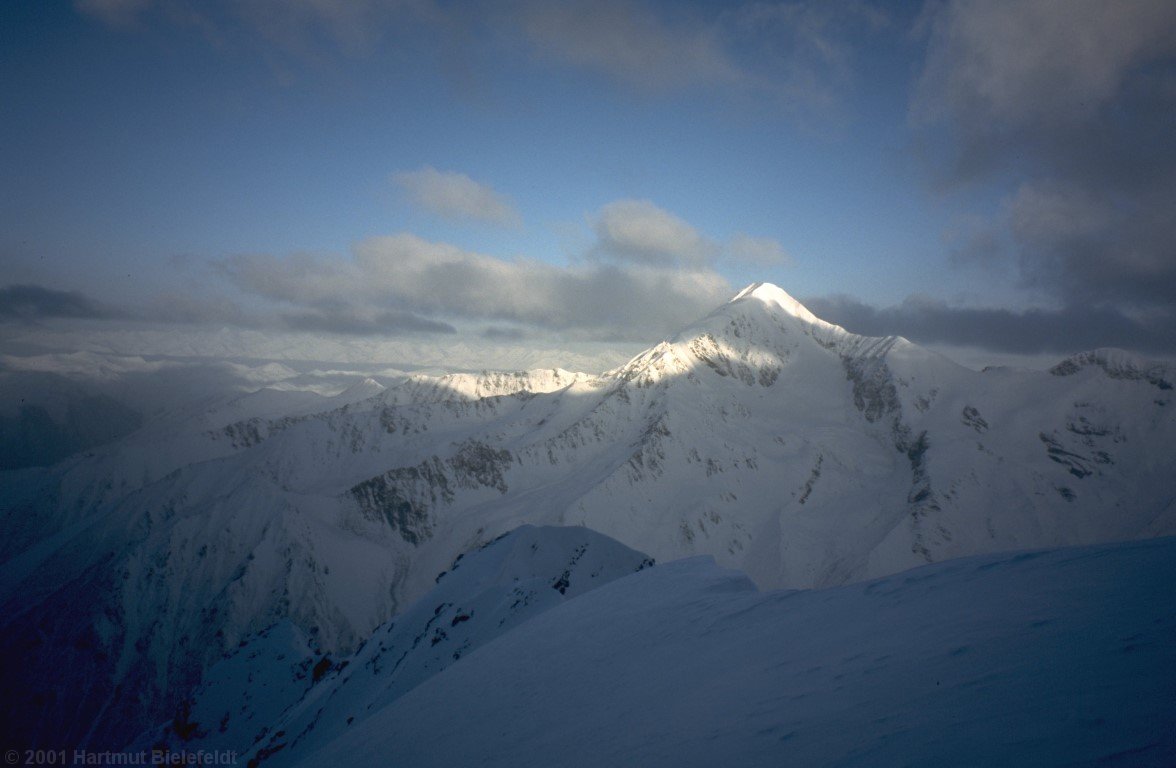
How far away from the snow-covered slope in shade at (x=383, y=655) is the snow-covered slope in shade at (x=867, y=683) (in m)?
18.0

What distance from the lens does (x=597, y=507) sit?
138 meters

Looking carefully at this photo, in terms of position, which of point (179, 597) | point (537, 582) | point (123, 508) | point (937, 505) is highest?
point (537, 582)

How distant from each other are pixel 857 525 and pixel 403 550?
5170 inches

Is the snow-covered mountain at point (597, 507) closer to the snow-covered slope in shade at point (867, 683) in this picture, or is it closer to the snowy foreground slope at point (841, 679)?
the snowy foreground slope at point (841, 679)

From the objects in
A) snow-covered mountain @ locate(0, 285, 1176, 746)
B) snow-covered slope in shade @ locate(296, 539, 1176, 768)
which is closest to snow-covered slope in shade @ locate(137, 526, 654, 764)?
snow-covered slope in shade @ locate(296, 539, 1176, 768)

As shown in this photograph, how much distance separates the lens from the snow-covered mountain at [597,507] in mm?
120312

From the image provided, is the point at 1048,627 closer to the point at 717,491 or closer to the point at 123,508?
the point at 717,491

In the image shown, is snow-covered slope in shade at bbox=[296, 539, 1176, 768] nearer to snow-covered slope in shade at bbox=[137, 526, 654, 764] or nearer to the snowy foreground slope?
the snowy foreground slope

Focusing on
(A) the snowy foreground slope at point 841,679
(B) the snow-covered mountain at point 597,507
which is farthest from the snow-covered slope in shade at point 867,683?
(B) the snow-covered mountain at point 597,507

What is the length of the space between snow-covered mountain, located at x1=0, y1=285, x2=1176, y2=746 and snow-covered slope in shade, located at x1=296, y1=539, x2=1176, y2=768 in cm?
11638

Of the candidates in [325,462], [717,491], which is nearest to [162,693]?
[325,462]

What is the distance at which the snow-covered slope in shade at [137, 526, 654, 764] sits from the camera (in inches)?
1250

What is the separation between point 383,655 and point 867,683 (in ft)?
141

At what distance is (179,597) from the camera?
12481 centimetres
